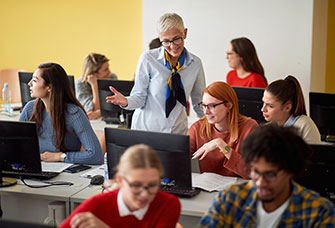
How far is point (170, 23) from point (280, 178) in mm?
1691

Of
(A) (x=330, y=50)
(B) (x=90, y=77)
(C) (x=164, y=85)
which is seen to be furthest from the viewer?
(A) (x=330, y=50)

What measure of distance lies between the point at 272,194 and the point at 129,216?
21.2 inches

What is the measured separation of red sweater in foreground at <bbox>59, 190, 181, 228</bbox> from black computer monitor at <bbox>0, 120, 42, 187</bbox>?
0.85 m

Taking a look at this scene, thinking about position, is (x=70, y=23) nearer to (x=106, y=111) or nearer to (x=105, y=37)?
(x=105, y=37)

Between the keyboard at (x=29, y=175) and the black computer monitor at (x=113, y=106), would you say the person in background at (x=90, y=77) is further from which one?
the keyboard at (x=29, y=175)

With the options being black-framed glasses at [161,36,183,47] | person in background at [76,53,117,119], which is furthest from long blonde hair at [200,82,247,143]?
person in background at [76,53,117,119]

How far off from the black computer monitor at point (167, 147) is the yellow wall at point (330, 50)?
3646 mm

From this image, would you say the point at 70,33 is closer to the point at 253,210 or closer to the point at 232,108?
the point at 232,108

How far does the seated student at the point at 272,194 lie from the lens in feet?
5.80

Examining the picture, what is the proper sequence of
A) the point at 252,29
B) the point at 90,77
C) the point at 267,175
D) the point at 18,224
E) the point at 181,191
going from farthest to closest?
the point at 252,29
the point at 90,77
the point at 181,191
the point at 267,175
the point at 18,224

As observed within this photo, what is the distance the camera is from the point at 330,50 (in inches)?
219

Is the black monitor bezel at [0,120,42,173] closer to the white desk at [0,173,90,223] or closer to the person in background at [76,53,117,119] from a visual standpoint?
the white desk at [0,173,90,223]

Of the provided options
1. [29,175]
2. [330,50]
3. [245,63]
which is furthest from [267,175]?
[330,50]

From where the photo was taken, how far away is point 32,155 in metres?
2.68
